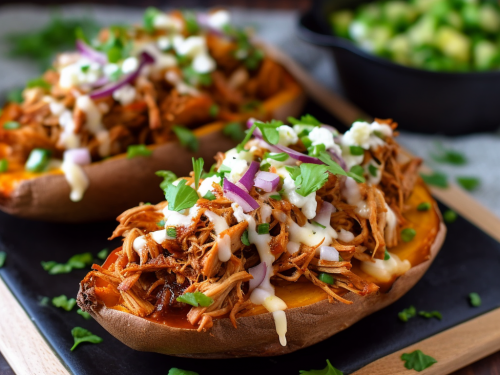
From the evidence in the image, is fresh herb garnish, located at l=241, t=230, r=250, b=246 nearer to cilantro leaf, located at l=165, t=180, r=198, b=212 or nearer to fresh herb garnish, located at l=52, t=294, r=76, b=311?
cilantro leaf, located at l=165, t=180, r=198, b=212

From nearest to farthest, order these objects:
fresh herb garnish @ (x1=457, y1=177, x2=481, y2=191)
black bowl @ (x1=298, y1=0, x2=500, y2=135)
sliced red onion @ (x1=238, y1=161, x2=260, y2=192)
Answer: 1. sliced red onion @ (x1=238, y1=161, x2=260, y2=192)
2. fresh herb garnish @ (x1=457, y1=177, x2=481, y2=191)
3. black bowl @ (x1=298, y1=0, x2=500, y2=135)

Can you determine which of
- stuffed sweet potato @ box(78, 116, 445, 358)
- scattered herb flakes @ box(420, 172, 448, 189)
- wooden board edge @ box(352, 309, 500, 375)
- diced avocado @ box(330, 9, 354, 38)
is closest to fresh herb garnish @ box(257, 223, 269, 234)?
stuffed sweet potato @ box(78, 116, 445, 358)

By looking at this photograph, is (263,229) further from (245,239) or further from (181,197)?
(181,197)

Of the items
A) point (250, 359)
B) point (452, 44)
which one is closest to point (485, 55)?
point (452, 44)

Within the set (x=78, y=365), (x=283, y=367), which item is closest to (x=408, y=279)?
(x=283, y=367)

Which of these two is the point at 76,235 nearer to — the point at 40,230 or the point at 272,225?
the point at 40,230

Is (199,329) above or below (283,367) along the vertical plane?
above

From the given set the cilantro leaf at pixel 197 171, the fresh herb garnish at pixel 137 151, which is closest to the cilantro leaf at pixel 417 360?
the cilantro leaf at pixel 197 171
